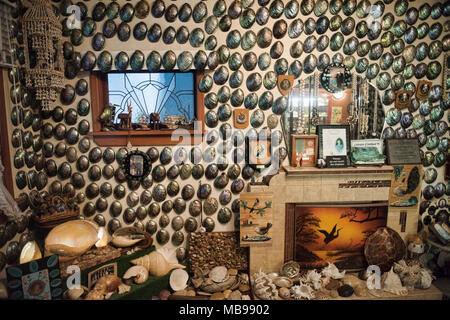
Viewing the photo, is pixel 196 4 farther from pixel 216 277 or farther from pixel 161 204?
pixel 216 277

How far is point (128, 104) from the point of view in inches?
111

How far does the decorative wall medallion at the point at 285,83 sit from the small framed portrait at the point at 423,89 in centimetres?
134

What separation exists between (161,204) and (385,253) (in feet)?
7.46

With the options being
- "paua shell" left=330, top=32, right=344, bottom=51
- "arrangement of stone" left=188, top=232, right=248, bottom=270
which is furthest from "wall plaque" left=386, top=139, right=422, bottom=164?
"arrangement of stone" left=188, top=232, right=248, bottom=270

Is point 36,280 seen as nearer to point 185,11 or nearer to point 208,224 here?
point 208,224

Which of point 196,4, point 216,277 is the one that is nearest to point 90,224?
point 216,277

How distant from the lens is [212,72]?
2.70 m

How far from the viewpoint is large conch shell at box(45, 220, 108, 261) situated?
85.4 inches

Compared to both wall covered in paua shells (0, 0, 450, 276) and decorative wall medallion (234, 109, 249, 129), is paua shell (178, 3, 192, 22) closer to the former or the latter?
wall covered in paua shells (0, 0, 450, 276)

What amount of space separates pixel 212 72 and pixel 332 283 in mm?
2309

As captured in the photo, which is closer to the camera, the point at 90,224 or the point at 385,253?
the point at 90,224

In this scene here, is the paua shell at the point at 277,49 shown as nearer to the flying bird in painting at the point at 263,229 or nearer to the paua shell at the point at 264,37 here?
the paua shell at the point at 264,37

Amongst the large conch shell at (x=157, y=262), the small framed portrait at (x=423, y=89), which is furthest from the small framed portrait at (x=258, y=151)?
the small framed portrait at (x=423, y=89)
